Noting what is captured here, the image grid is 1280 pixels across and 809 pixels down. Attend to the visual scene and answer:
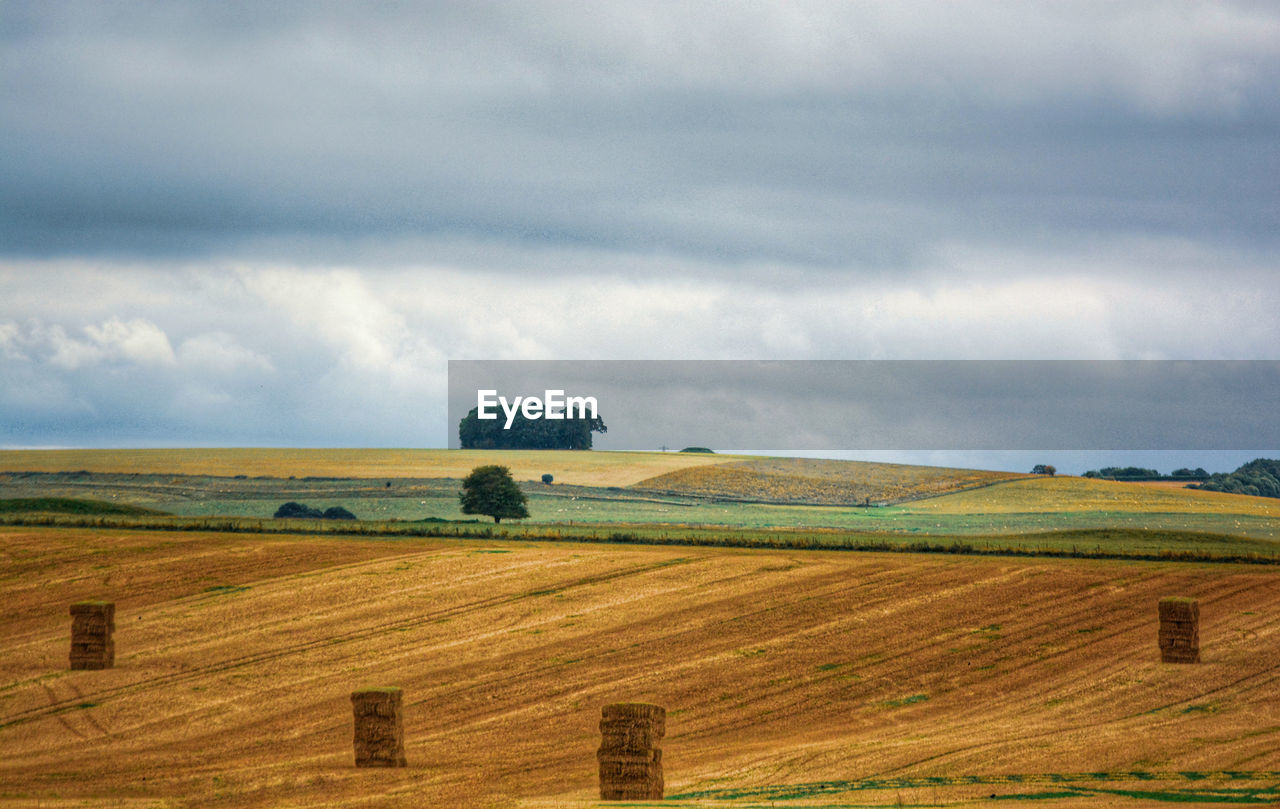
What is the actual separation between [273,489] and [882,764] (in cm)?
6289

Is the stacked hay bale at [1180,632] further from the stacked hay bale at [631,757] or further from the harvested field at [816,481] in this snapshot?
the harvested field at [816,481]

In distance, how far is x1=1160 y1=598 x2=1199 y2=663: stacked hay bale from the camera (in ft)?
95.2

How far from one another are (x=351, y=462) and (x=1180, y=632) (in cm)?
6768

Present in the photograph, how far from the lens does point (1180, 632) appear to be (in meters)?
29.0

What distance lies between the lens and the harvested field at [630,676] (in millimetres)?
19562

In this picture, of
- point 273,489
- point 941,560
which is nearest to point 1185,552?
point 941,560

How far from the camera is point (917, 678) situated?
94.6 ft

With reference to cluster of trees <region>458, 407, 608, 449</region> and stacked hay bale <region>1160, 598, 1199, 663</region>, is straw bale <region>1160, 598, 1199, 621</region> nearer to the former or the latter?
stacked hay bale <region>1160, 598, 1199, 663</region>

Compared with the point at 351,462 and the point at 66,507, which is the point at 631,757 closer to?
the point at 66,507

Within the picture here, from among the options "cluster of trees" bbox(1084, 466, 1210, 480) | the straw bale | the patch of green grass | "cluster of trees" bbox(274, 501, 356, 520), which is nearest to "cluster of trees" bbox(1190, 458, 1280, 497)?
"cluster of trees" bbox(1084, 466, 1210, 480)

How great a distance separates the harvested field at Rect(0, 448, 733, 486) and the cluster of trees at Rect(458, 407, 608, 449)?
11710 millimetres

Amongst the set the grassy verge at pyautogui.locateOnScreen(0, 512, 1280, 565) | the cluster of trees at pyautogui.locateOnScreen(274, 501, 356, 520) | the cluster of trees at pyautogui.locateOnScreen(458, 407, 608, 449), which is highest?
the cluster of trees at pyautogui.locateOnScreen(458, 407, 608, 449)

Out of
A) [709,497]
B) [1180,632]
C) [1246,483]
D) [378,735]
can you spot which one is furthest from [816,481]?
[378,735]

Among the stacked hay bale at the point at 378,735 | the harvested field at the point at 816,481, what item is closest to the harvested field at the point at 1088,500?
the harvested field at the point at 816,481
